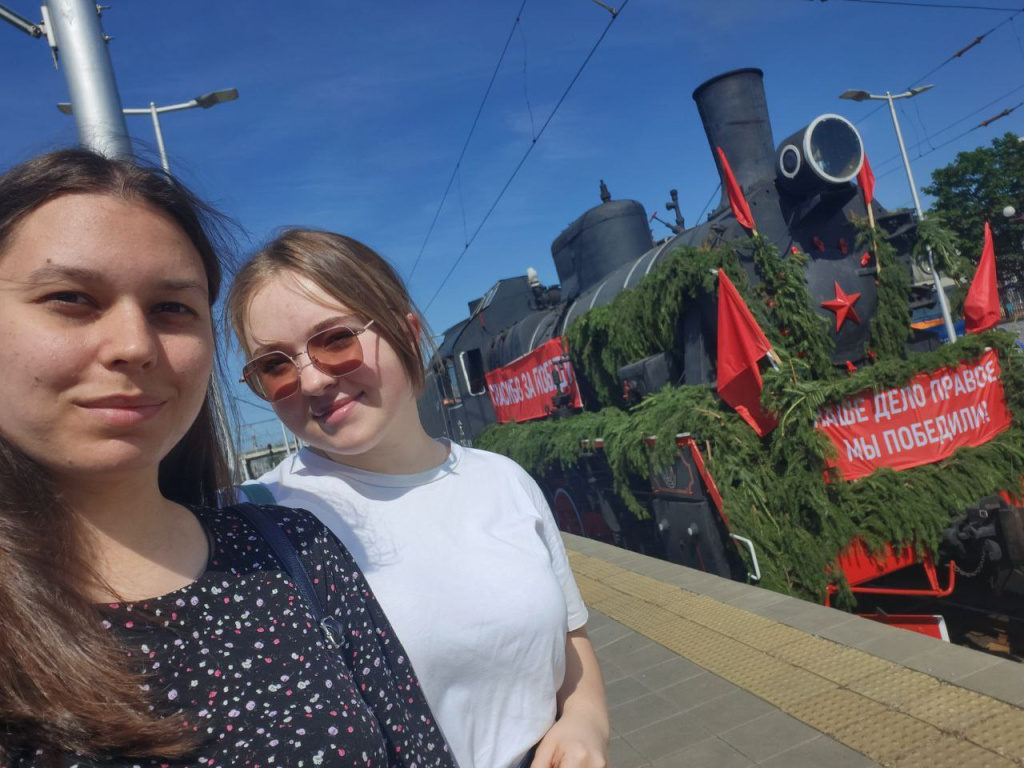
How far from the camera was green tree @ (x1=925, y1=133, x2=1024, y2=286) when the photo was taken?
2553 centimetres

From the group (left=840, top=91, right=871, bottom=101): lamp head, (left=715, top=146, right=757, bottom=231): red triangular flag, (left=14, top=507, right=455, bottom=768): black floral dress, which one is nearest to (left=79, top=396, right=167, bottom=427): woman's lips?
(left=14, top=507, right=455, bottom=768): black floral dress

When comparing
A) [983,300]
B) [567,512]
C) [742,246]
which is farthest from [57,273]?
[567,512]

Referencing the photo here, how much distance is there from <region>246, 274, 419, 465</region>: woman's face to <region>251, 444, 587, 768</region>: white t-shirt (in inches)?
2.7

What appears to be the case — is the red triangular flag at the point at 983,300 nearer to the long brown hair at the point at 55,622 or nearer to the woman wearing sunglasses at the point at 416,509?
the woman wearing sunglasses at the point at 416,509

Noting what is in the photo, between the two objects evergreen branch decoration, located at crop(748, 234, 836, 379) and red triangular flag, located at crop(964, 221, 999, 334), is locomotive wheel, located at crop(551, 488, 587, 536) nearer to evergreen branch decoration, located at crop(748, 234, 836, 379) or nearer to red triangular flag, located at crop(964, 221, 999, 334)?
evergreen branch decoration, located at crop(748, 234, 836, 379)

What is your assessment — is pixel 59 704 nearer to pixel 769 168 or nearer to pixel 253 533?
pixel 253 533

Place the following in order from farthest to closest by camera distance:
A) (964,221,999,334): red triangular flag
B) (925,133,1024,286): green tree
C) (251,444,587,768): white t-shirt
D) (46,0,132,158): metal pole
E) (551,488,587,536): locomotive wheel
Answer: (925,133,1024,286): green tree
(551,488,587,536): locomotive wheel
(964,221,999,334): red triangular flag
(46,0,132,158): metal pole
(251,444,587,768): white t-shirt

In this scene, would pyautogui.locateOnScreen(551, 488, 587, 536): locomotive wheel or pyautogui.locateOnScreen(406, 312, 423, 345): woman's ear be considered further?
pyautogui.locateOnScreen(551, 488, 587, 536): locomotive wheel

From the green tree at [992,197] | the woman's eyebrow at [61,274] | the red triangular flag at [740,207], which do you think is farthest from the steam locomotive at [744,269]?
the green tree at [992,197]

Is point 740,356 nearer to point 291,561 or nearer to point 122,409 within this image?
point 291,561

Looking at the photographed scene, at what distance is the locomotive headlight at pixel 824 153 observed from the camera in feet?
19.3

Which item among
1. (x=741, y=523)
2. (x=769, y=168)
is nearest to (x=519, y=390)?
(x=769, y=168)

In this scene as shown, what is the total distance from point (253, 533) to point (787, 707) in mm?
2576

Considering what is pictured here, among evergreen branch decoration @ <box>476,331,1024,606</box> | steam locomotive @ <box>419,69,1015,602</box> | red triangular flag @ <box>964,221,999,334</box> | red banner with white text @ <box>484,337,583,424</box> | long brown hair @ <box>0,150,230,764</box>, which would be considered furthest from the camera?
red banner with white text @ <box>484,337,583,424</box>
